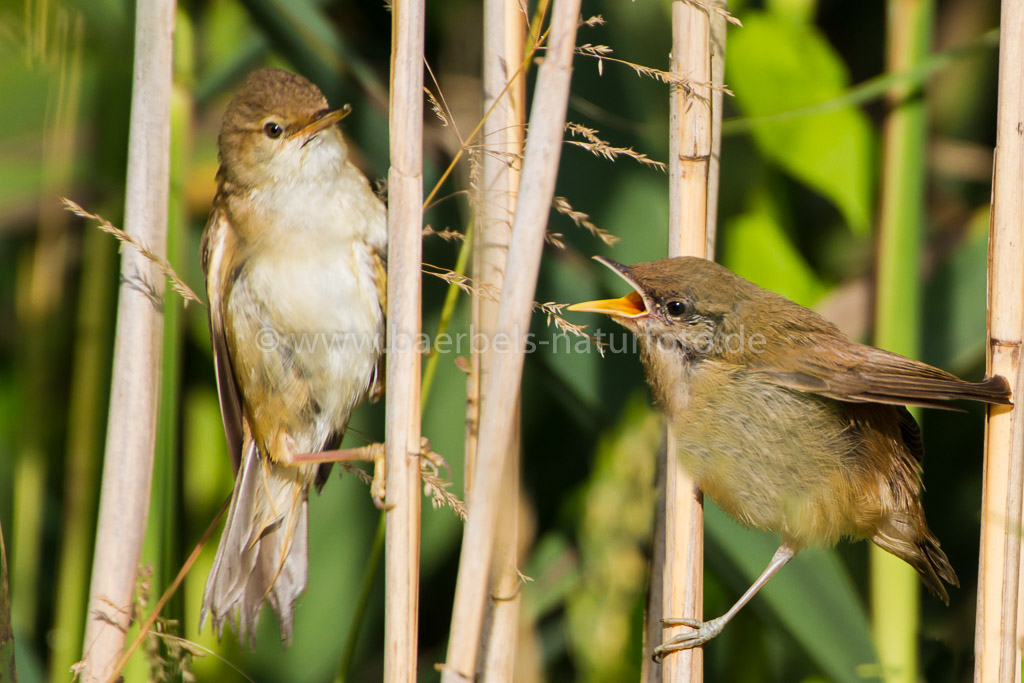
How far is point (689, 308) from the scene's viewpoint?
1.85 m

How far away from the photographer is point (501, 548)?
168 cm

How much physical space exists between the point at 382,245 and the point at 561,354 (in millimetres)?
485

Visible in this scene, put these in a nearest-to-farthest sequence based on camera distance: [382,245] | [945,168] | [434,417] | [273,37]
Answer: [382,245], [273,37], [434,417], [945,168]

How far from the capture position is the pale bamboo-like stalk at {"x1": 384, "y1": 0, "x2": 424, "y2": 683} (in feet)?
4.67

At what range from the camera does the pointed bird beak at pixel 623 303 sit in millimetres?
1812

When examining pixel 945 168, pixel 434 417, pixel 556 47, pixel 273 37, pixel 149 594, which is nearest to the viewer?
pixel 556 47

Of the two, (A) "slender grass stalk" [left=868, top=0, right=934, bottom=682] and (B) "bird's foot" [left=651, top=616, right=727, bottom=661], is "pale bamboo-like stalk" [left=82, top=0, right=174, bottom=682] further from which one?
(A) "slender grass stalk" [left=868, top=0, right=934, bottom=682]

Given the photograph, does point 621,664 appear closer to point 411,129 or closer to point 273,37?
point 411,129

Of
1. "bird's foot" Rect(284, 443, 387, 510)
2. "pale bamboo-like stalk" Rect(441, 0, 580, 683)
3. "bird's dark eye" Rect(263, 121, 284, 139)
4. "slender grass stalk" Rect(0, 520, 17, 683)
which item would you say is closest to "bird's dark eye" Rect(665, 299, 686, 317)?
"pale bamboo-like stalk" Rect(441, 0, 580, 683)

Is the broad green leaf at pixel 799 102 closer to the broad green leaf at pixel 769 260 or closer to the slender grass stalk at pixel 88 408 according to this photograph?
the broad green leaf at pixel 769 260

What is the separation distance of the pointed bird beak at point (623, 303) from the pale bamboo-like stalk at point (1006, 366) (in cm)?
67

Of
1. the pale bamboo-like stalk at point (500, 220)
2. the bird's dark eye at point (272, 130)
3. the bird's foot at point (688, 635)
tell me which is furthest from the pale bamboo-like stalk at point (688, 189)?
the bird's dark eye at point (272, 130)

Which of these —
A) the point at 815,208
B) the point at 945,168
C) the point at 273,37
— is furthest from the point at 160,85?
the point at 945,168

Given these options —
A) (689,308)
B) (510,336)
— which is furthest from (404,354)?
(689,308)
